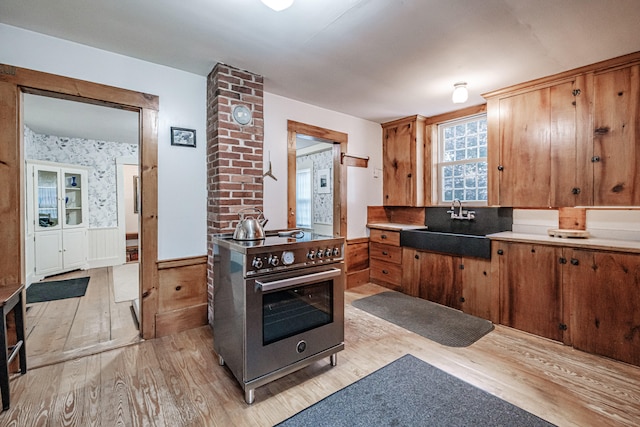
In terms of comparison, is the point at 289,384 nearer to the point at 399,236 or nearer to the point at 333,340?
the point at 333,340

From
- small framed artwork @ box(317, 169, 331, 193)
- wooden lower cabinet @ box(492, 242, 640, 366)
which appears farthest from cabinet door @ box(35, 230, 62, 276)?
wooden lower cabinet @ box(492, 242, 640, 366)

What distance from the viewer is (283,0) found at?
146cm

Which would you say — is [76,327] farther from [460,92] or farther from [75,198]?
[460,92]

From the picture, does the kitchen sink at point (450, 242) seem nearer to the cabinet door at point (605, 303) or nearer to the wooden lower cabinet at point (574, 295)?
the wooden lower cabinet at point (574, 295)

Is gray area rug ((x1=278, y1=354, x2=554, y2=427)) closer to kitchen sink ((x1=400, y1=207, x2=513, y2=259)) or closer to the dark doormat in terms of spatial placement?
kitchen sink ((x1=400, y1=207, x2=513, y2=259))

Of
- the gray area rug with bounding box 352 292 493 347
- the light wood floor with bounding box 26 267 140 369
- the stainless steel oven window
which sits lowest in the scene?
the gray area rug with bounding box 352 292 493 347

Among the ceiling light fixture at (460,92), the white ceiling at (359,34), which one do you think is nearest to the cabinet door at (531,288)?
the ceiling light fixture at (460,92)

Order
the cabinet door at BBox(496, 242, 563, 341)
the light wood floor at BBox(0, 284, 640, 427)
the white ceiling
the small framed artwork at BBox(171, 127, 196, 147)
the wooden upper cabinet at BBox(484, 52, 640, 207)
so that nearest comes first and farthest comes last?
1. the light wood floor at BBox(0, 284, 640, 427)
2. the white ceiling
3. the wooden upper cabinet at BBox(484, 52, 640, 207)
4. the cabinet door at BBox(496, 242, 563, 341)
5. the small framed artwork at BBox(171, 127, 196, 147)

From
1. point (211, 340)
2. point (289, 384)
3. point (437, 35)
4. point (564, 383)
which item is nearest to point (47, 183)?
point (211, 340)

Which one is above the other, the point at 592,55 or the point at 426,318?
the point at 592,55

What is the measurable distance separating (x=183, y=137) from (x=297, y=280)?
182 cm

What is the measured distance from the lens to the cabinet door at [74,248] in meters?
4.77

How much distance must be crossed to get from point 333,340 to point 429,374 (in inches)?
28.0

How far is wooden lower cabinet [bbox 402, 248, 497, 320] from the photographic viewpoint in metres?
2.94
